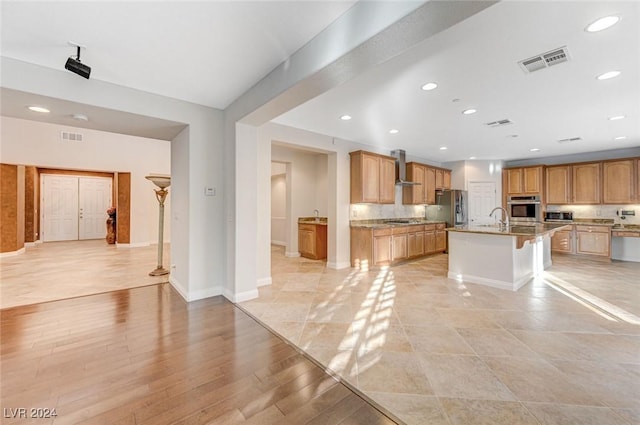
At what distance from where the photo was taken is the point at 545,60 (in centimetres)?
247

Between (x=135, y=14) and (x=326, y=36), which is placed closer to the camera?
(x=135, y=14)

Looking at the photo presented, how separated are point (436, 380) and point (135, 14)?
11.4ft

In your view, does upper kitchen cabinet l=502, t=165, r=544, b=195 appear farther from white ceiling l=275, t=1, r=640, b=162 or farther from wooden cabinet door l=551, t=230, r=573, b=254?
white ceiling l=275, t=1, r=640, b=162

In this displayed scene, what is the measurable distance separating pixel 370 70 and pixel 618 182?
745 cm

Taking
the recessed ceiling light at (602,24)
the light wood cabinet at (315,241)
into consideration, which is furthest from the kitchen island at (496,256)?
the light wood cabinet at (315,241)

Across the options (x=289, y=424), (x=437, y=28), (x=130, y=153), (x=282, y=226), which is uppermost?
(x=130, y=153)

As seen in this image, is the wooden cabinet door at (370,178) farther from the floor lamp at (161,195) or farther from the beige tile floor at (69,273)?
the beige tile floor at (69,273)

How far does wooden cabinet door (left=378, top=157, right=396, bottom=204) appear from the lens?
588 cm

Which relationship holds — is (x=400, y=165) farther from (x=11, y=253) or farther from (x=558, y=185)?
(x=11, y=253)

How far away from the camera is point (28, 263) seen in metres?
5.61

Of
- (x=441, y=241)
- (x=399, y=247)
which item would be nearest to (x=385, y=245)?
(x=399, y=247)

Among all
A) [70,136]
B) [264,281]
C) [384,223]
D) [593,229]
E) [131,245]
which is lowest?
[264,281]

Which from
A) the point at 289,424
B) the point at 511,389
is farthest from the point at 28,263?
the point at 511,389

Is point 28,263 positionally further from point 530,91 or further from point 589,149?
point 589,149
